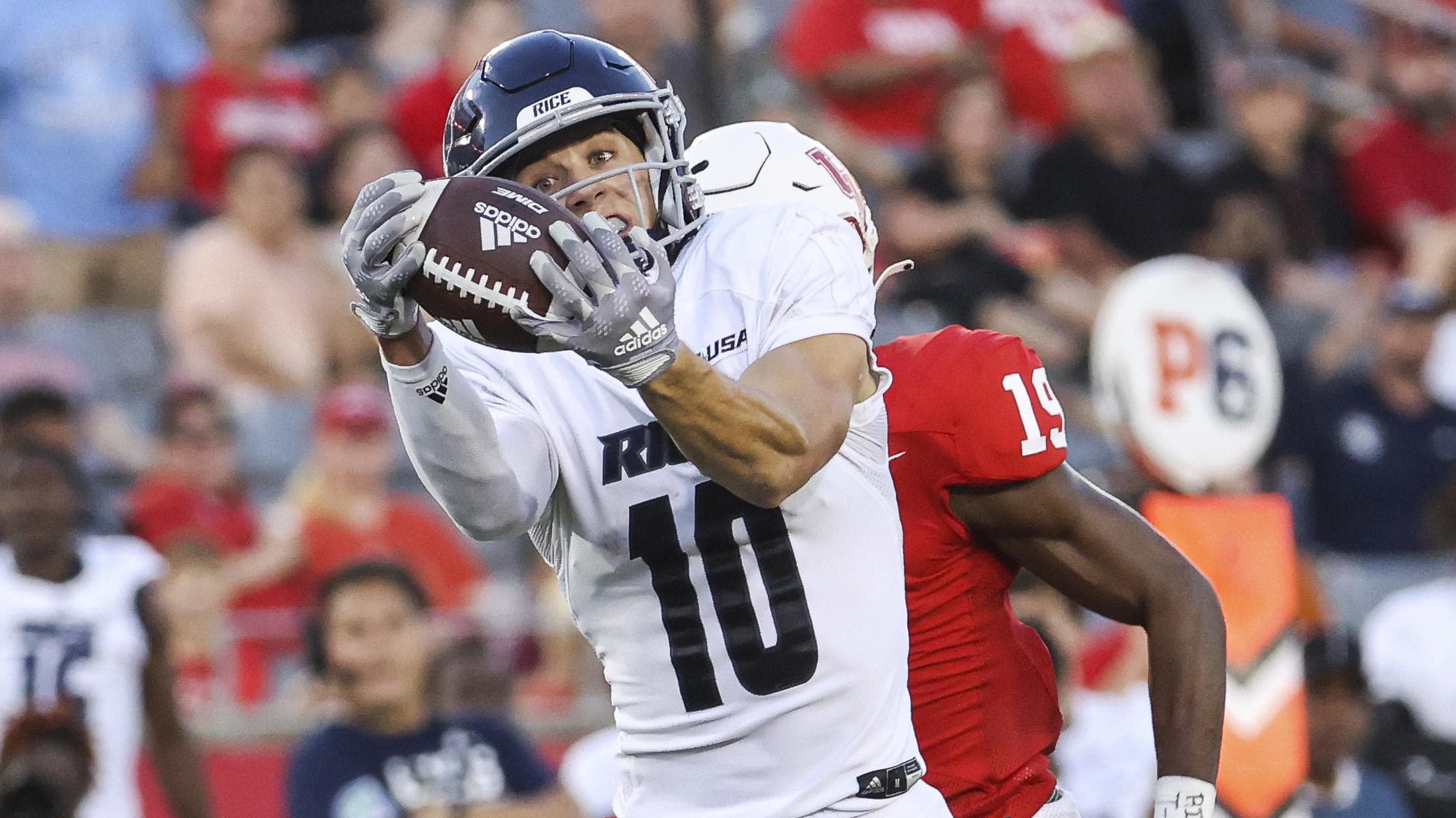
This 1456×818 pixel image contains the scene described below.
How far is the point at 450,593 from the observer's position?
7.00 m

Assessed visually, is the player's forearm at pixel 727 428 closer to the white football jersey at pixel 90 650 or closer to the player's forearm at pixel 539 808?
the player's forearm at pixel 539 808

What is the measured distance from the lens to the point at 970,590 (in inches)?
130

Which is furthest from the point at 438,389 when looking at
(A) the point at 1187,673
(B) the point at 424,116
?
(B) the point at 424,116

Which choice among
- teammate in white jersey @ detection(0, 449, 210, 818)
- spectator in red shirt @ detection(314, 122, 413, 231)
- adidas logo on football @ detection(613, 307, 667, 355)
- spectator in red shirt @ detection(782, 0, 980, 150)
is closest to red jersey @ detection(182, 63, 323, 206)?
spectator in red shirt @ detection(314, 122, 413, 231)

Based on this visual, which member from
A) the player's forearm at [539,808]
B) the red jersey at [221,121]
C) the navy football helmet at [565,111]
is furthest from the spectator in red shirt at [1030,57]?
the navy football helmet at [565,111]

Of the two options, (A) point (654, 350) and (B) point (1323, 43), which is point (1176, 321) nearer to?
(A) point (654, 350)

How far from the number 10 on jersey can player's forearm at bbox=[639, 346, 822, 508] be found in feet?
0.97

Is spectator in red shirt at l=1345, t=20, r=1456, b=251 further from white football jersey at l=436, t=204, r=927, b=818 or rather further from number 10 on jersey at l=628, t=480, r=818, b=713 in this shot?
number 10 on jersey at l=628, t=480, r=818, b=713

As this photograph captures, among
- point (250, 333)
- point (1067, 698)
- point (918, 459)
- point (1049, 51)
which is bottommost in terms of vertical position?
point (1067, 698)

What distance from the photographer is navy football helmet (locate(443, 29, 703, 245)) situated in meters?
2.97

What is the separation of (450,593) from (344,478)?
540mm

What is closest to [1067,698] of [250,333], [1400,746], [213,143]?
[1400,746]

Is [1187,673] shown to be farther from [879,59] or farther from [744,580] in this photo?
[879,59]

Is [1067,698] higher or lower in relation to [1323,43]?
lower
